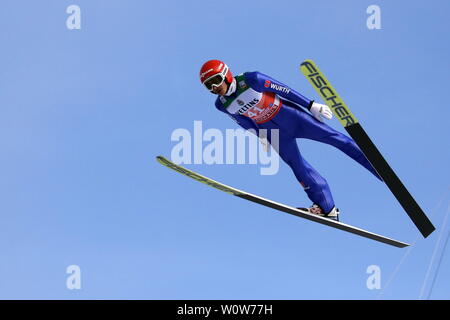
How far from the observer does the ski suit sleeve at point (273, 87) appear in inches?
424

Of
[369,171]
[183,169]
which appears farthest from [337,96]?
[183,169]

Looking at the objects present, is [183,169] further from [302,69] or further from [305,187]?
[302,69]

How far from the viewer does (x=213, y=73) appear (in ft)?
34.7

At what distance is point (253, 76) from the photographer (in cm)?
1078

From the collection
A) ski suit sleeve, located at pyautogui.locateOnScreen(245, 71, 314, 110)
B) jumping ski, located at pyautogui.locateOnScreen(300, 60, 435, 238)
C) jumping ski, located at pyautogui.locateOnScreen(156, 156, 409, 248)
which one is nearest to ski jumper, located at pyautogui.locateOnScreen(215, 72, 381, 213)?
ski suit sleeve, located at pyautogui.locateOnScreen(245, 71, 314, 110)

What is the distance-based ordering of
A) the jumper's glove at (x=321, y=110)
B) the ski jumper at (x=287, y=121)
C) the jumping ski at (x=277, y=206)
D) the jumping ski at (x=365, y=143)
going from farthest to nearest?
the jumping ski at (x=277, y=206) < the jumper's glove at (x=321, y=110) < the ski jumper at (x=287, y=121) < the jumping ski at (x=365, y=143)

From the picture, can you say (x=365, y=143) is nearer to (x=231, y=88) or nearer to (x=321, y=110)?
(x=321, y=110)

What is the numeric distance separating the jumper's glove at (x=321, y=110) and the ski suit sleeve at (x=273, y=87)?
0.08 metres

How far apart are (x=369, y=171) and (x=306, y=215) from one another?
1.16 metres

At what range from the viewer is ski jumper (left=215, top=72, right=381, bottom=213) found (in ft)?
35.8

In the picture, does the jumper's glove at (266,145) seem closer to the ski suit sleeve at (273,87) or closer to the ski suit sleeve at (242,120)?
the ski suit sleeve at (242,120)

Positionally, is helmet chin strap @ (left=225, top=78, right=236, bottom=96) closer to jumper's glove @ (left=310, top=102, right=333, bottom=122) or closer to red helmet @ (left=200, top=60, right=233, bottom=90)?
red helmet @ (left=200, top=60, right=233, bottom=90)

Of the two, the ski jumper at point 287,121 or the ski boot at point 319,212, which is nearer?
the ski jumper at point 287,121

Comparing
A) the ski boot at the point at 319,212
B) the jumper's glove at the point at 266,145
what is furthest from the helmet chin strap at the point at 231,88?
the ski boot at the point at 319,212
